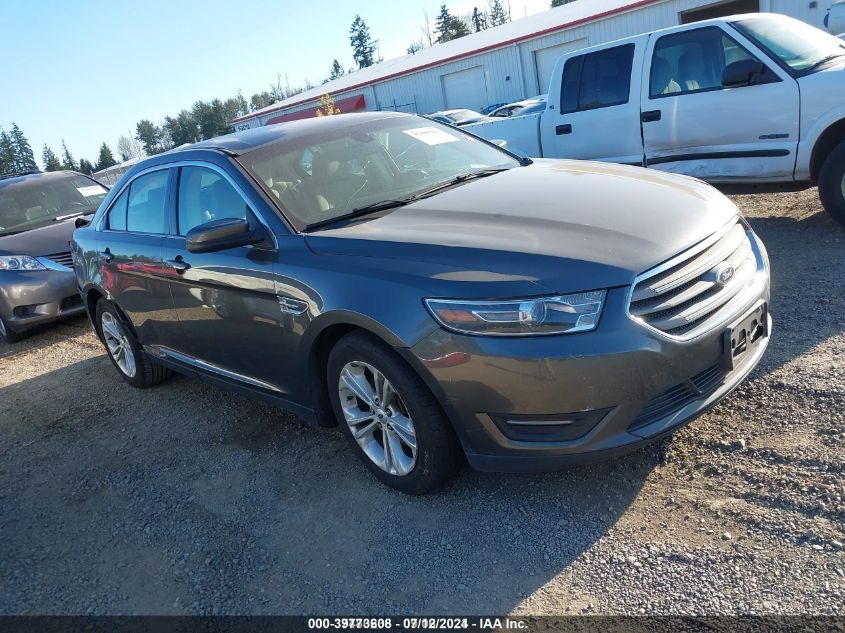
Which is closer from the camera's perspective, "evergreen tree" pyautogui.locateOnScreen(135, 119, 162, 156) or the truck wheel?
the truck wheel

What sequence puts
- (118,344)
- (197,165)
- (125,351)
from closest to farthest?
1. (197,165)
2. (125,351)
3. (118,344)

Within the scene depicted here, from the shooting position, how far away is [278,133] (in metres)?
4.16

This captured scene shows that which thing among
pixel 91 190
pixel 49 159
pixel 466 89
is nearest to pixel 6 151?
pixel 49 159

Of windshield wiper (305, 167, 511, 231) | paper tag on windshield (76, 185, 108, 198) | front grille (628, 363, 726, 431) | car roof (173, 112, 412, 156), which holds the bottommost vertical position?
front grille (628, 363, 726, 431)

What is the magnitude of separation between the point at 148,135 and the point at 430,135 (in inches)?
4855

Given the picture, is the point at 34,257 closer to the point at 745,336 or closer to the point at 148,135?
the point at 745,336

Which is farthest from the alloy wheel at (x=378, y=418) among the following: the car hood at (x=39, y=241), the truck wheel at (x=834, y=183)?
the car hood at (x=39, y=241)

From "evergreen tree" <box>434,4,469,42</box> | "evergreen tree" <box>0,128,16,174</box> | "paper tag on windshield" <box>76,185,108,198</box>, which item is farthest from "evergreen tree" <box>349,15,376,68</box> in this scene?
"paper tag on windshield" <box>76,185,108,198</box>

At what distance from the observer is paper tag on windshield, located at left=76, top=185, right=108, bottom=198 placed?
9.30m

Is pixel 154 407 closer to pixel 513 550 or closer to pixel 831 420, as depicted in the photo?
pixel 513 550

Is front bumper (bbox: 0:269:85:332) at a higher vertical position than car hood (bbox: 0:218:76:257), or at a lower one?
lower

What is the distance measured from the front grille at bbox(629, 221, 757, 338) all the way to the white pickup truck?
338cm

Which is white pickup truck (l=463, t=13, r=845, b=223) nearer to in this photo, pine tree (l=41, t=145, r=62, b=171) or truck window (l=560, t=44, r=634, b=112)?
truck window (l=560, t=44, r=634, b=112)

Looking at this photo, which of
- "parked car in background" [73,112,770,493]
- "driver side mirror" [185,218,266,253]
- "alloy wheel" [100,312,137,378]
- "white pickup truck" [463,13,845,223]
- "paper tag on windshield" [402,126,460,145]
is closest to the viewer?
"parked car in background" [73,112,770,493]
